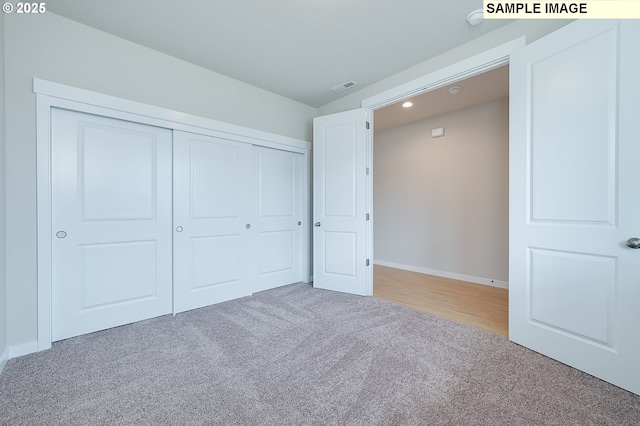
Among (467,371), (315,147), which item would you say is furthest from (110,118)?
(467,371)

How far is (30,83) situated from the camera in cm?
198

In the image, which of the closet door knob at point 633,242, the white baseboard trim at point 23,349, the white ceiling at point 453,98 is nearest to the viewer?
the closet door knob at point 633,242

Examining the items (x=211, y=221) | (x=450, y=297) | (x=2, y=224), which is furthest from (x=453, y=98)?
(x=2, y=224)

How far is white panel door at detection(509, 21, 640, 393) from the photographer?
150 centimetres

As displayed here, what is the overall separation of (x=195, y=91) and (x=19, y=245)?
6.58ft

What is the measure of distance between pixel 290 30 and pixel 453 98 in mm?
2454

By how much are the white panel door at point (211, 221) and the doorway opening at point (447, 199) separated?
190 centimetres

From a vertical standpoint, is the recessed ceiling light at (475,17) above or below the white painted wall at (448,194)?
above

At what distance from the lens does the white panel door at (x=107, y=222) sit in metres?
2.13

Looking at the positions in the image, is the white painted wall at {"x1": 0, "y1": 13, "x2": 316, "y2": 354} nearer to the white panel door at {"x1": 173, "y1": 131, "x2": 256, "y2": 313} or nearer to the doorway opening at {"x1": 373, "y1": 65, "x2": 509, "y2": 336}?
the white panel door at {"x1": 173, "y1": 131, "x2": 256, "y2": 313}

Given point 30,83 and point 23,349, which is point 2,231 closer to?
point 23,349

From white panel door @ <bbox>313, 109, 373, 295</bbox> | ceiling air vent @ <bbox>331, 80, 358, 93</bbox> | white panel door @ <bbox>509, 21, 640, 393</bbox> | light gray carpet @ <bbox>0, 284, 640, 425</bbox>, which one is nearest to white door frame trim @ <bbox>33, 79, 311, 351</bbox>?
light gray carpet @ <bbox>0, 284, 640, 425</bbox>

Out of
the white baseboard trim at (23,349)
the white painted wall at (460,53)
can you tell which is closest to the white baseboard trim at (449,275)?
the white painted wall at (460,53)

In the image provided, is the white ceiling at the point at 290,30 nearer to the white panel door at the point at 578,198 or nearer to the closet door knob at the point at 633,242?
the white panel door at the point at 578,198
